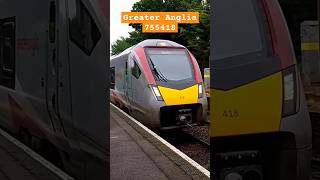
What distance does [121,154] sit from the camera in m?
7.59

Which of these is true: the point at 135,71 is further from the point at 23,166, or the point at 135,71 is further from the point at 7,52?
the point at 23,166

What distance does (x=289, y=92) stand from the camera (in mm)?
2992

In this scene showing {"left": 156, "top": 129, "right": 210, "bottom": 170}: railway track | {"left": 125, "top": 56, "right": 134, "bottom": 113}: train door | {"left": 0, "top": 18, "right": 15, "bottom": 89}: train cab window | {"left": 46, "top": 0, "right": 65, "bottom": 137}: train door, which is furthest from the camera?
{"left": 125, "top": 56, "right": 134, "bottom": 113}: train door

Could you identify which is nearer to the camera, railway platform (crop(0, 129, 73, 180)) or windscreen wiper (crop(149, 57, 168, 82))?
railway platform (crop(0, 129, 73, 180))

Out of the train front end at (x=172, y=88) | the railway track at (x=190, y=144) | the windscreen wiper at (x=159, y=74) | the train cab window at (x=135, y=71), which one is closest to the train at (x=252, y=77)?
the railway track at (x=190, y=144)

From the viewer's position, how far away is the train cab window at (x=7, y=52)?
7.17 meters

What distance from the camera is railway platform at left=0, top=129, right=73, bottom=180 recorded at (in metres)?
5.41

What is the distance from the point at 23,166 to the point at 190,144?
6687mm

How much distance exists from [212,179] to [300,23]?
4.71 feet

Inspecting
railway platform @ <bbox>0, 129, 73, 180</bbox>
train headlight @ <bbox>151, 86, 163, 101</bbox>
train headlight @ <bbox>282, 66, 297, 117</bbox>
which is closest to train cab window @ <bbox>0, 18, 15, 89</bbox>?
railway platform @ <bbox>0, 129, 73, 180</bbox>

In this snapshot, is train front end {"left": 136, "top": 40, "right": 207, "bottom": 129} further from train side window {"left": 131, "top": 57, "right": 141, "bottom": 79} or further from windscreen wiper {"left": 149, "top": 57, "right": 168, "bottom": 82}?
train side window {"left": 131, "top": 57, "right": 141, "bottom": 79}
